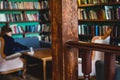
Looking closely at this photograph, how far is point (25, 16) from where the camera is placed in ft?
21.8

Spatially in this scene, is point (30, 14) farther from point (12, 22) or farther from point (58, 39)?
point (58, 39)

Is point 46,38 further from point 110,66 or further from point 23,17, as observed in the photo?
point 110,66

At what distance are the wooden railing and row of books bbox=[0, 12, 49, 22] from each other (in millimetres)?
4763

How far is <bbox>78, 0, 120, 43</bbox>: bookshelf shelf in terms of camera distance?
16.1 ft

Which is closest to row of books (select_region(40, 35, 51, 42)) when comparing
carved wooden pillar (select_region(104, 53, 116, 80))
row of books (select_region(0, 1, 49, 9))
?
row of books (select_region(0, 1, 49, 9))

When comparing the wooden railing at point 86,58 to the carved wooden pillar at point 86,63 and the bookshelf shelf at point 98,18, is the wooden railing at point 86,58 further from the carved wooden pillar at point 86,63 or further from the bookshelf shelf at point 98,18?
the bookshelf shelf at point 98,18

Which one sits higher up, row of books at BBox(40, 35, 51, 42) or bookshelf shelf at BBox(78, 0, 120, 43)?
bookshelf shelf at BBox(78, 0, 120, 43)

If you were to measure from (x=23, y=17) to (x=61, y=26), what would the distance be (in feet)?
16.3

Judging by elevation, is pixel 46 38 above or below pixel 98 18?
below

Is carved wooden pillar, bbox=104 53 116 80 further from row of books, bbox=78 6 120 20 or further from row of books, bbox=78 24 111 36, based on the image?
row of books, bbox=78 24 111 36

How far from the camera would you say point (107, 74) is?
1525mm

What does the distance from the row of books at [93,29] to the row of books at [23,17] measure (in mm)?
1542

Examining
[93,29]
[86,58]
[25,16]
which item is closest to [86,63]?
[86,58]

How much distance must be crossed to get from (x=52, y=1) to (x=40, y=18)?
5.14 metres
